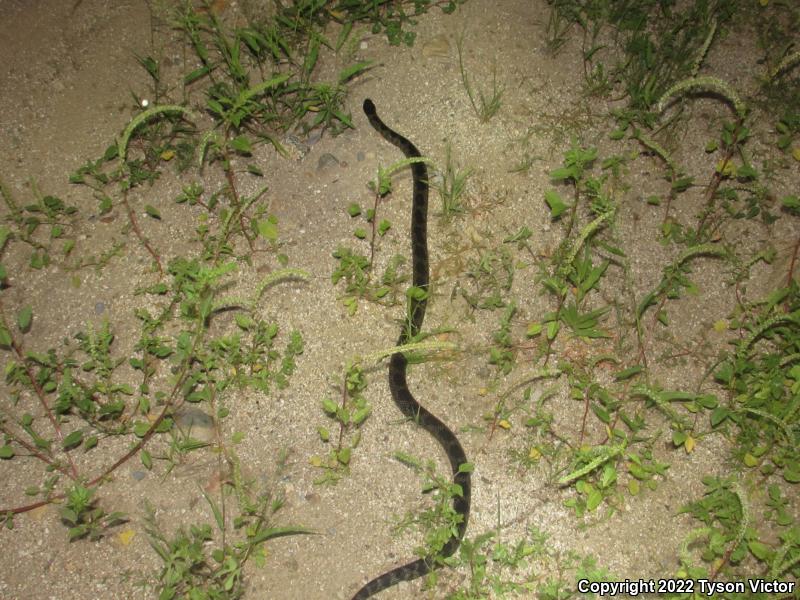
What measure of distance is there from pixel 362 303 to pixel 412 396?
707 mm

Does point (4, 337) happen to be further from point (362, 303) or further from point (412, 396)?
point (412, 396)

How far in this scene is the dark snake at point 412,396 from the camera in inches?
121

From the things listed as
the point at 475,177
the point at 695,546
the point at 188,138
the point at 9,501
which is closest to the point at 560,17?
the point at 475,177

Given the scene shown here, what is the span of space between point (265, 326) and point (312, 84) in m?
1.89

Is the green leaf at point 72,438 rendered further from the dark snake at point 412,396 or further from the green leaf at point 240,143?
the green leaf at point 240,143

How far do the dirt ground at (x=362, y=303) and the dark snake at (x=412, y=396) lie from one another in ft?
0.28

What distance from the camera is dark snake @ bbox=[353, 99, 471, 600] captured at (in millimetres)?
3068

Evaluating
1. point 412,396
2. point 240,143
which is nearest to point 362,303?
point 412,396

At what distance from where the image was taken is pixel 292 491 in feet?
10.9

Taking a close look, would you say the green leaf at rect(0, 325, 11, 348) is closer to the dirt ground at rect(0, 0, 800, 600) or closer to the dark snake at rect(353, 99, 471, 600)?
the dirt ground at rect(0, 0, 800, 600)

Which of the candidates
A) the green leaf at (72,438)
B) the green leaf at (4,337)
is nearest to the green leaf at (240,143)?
the green leaf at (4,337)

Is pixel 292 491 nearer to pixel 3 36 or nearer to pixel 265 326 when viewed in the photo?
pixel 265 326

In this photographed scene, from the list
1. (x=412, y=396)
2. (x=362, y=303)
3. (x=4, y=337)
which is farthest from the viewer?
(x=362, y=303)

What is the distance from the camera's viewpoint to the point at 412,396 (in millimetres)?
3564
